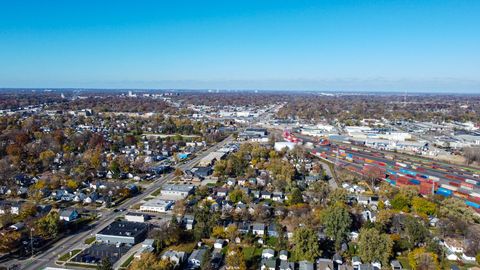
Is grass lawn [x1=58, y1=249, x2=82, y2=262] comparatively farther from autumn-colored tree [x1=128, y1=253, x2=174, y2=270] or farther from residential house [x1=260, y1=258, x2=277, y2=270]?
residential house [x1=260, y1=258, x2=277, y2=270]

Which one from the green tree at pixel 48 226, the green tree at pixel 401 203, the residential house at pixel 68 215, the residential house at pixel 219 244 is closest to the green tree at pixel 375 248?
the residential house at pixel 219 244

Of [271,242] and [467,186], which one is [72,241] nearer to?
[271,242]

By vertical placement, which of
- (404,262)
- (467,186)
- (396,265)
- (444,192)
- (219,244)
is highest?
(444,192)

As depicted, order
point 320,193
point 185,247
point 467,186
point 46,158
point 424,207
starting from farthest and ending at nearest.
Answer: point 46,158
point 467,186
point 320,193
point 424,207
point 185,247

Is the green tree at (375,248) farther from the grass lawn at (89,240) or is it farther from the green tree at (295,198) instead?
the grass lawn at (89,240)

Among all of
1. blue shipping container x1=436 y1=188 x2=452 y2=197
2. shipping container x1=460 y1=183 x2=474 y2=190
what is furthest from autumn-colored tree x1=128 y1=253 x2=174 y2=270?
shipping container x1=460 y1=183 x2=474 y2=190

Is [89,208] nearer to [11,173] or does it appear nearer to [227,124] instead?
[11,173]

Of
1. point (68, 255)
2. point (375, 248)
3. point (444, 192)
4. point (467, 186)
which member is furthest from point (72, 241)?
point (467, 186)

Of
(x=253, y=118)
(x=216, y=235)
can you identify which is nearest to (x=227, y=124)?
(x=253, y=118)
